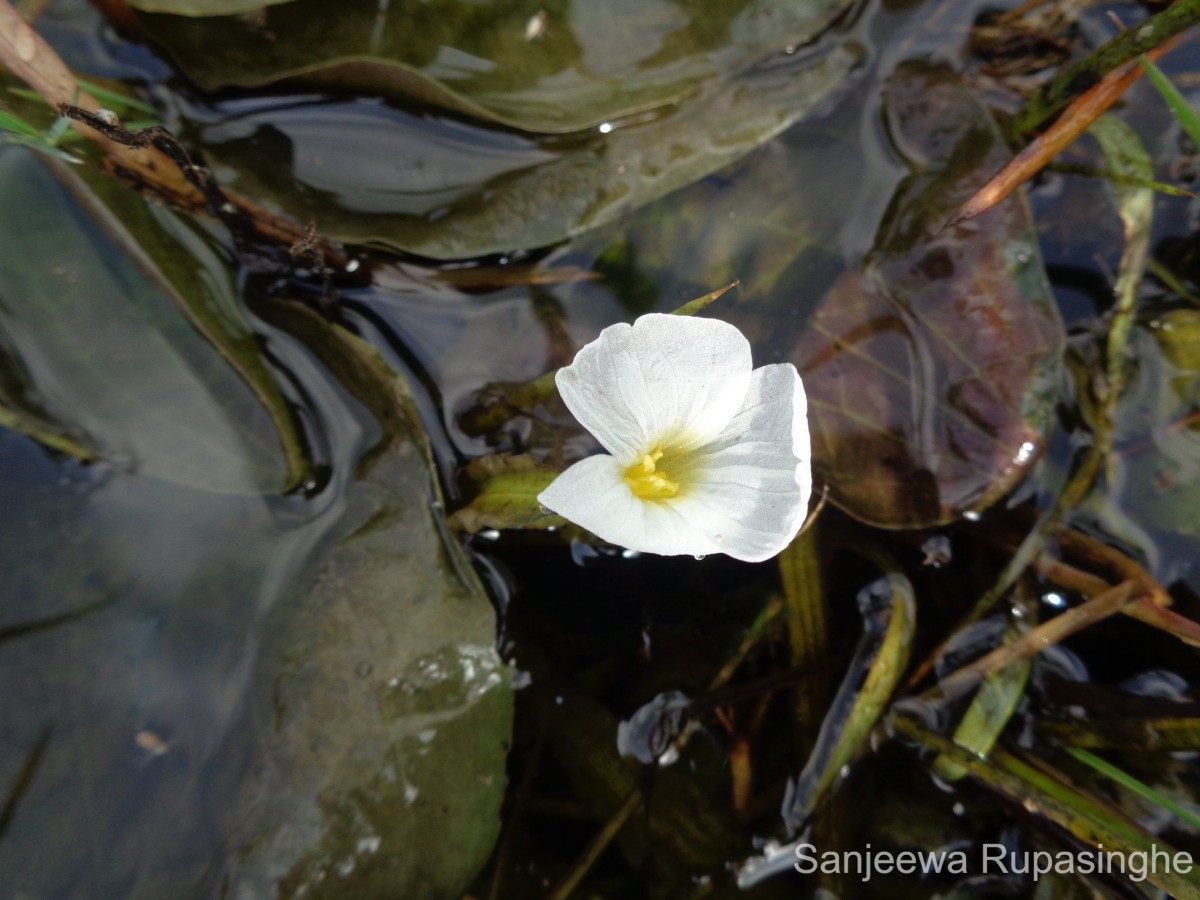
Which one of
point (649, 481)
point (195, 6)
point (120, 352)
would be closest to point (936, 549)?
point (649, 481)

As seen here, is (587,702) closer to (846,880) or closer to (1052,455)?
(846,880)

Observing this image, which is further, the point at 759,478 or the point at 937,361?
the point at 937,361

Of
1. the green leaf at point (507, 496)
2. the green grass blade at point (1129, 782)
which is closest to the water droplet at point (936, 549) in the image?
the green grass blade at point (1129, 782)

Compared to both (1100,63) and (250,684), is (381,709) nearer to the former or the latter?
(250,684)

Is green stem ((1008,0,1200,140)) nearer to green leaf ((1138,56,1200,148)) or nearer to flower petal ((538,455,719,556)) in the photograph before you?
green leaf ((1138,56,1200,148))

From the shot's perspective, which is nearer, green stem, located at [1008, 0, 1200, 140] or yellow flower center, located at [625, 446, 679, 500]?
yellow flower center, located at [625, 446, 679, 500]

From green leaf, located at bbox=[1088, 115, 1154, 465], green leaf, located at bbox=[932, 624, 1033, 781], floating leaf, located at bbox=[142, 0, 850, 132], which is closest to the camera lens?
floating leaf, located at bbox=[142, 0, 850, 132]

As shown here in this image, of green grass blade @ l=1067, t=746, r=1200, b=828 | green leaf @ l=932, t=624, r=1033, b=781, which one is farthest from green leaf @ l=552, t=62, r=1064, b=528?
green grass blade @ l=1067, t=746, r=1200, b=828

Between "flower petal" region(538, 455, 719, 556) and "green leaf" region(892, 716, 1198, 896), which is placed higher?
"flower petal" region(538, 455, 719, 556)
